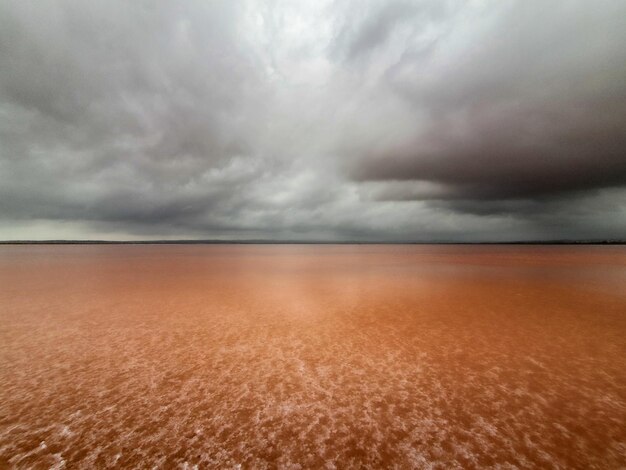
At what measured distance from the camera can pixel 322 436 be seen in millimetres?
5434

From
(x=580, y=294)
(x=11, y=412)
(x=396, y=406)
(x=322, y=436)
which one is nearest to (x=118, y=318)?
(x=11, y=412)

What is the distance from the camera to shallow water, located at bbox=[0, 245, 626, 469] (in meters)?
5.05

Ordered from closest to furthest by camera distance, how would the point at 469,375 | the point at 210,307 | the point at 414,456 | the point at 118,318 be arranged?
the point at 414,456 < the point at 469,375 < the point at 118,318 < the point at 210,307

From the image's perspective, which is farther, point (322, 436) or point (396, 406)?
point (396, 406)

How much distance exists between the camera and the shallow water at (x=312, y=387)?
5047mm

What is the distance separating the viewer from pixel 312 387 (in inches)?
286

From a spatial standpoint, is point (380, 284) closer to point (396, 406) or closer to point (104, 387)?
point (396, 406)

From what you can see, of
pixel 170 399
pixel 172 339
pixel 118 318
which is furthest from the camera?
pixel 118 318

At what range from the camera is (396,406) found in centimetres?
641

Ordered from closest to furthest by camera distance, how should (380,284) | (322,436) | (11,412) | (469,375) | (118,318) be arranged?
(322,436) < (11,412) < (469,375) < (118,318) < (380,284)

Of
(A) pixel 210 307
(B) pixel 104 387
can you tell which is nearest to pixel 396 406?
(B) pixel 104 387

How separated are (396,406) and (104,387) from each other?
7278 mm

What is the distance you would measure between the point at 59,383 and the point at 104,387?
131 centimetres

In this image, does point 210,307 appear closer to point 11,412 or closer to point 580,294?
point 11,412
